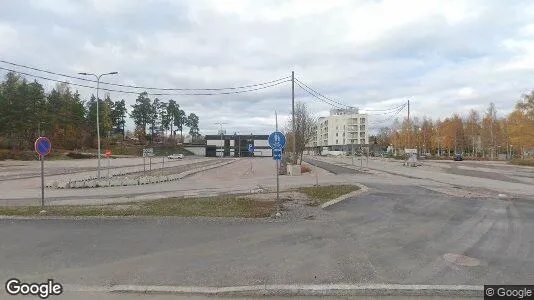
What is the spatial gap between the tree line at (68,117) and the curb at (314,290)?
78.7 m

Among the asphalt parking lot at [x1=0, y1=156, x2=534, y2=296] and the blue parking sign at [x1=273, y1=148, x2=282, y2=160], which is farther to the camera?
the blue parking sign at [x1=273, y1=148, x2=282, y2=160]

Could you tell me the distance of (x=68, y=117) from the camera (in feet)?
314

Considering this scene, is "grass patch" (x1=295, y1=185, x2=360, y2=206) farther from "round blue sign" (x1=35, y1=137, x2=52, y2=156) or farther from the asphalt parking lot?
"round blue sign" (x1=35, y1=137, x2=52, y2=156)

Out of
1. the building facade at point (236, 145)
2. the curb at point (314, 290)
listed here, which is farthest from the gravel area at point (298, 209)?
the building facade at point (236, 145)

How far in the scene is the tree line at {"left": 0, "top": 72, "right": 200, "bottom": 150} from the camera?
7312 cm

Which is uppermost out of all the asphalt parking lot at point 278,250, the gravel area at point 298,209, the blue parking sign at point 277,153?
the blue parking sign at point 277,153

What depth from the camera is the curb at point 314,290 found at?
529cm

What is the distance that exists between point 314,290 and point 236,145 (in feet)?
440

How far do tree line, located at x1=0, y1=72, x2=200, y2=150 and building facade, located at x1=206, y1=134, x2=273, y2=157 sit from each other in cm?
1620

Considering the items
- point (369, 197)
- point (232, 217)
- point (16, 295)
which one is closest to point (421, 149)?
point (369, 197)

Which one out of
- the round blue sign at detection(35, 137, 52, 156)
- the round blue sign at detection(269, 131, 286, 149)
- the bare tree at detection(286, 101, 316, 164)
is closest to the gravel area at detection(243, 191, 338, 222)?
the round blue sign at detection(269, 131, 286, 149)

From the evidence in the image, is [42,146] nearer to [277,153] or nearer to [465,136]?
[277,153]

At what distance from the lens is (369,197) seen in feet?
51.2

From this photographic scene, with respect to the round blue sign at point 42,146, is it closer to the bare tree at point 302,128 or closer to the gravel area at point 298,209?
the gravel area at point 298,209
